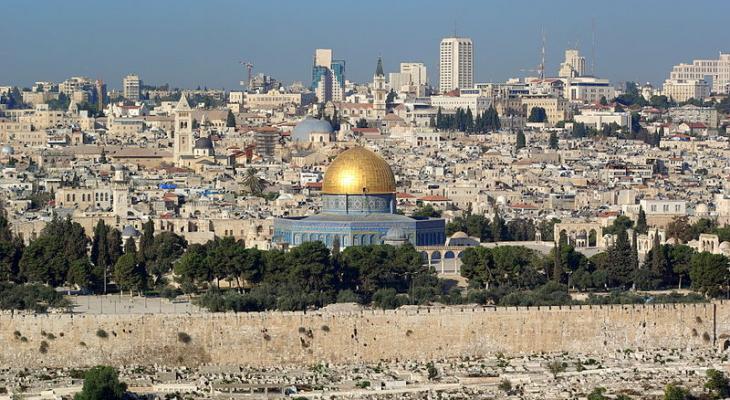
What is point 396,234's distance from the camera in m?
55.7

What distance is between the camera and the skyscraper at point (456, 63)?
180 meters

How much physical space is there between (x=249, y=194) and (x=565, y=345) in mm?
34535

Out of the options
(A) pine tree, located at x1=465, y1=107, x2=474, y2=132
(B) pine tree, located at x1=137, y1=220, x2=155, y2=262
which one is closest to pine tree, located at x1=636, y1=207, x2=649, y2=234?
(B) pine tree, located at x1=137, y1=220, x2=155, y2=262

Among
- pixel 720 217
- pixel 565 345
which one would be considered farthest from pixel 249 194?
pixel 565 345

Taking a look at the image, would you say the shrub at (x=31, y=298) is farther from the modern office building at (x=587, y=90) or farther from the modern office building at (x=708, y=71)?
the modern office building at (x=708, y=71)

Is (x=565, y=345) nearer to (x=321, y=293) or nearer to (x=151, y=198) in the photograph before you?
(x=321, y=293)

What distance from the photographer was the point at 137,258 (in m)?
51.5

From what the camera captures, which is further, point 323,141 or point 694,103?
point 694,103

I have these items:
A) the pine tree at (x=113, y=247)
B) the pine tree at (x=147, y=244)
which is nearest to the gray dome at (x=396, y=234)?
the pine tree at (x=147, y=244)

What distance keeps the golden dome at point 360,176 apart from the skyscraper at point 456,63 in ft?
402

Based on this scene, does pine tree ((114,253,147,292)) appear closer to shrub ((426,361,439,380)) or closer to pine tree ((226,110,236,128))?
shrub ((426,361,439,380))

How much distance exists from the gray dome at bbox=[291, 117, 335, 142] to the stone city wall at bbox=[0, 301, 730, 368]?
63283mm

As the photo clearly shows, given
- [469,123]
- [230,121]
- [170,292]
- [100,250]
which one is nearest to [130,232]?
[100,250]

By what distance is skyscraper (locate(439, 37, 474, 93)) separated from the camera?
18038 cm
